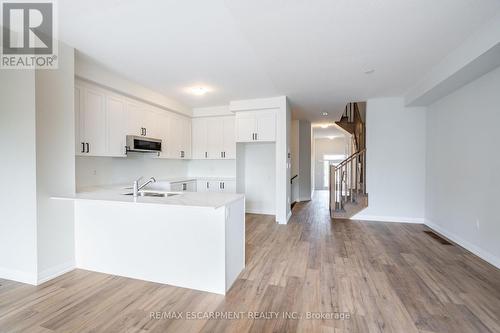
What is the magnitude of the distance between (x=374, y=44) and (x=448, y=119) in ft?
8.21

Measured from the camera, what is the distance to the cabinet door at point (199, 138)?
5.96 metres

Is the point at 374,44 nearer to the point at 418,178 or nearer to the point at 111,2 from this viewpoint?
the point at 111,2

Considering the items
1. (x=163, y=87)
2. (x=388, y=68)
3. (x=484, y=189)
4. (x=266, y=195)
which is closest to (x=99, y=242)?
(x=163, y=87)

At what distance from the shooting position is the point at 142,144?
4152 millimetres

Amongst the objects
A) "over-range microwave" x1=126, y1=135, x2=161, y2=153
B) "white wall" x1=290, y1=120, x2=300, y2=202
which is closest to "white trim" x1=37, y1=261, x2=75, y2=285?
"over-range microwave" x1=126, y1=135, x2=161, y2=153

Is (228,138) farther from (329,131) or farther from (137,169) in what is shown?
(329,131)

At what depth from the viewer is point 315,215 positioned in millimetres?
5836

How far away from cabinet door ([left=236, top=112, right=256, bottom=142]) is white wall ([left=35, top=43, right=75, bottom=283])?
3117 millimetres

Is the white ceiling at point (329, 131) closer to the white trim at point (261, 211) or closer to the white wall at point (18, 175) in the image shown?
the white trim at point (261, 211)

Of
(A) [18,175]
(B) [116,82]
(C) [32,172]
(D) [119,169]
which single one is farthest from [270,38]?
(D) [119,169]

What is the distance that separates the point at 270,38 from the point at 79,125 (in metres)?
2.87

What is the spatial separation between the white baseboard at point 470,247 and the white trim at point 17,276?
5.47 meters

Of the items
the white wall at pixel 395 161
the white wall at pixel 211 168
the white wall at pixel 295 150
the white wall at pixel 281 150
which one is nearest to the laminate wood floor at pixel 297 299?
the white wall at pixel 281 150

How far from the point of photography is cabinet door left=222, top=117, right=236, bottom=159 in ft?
18.8
